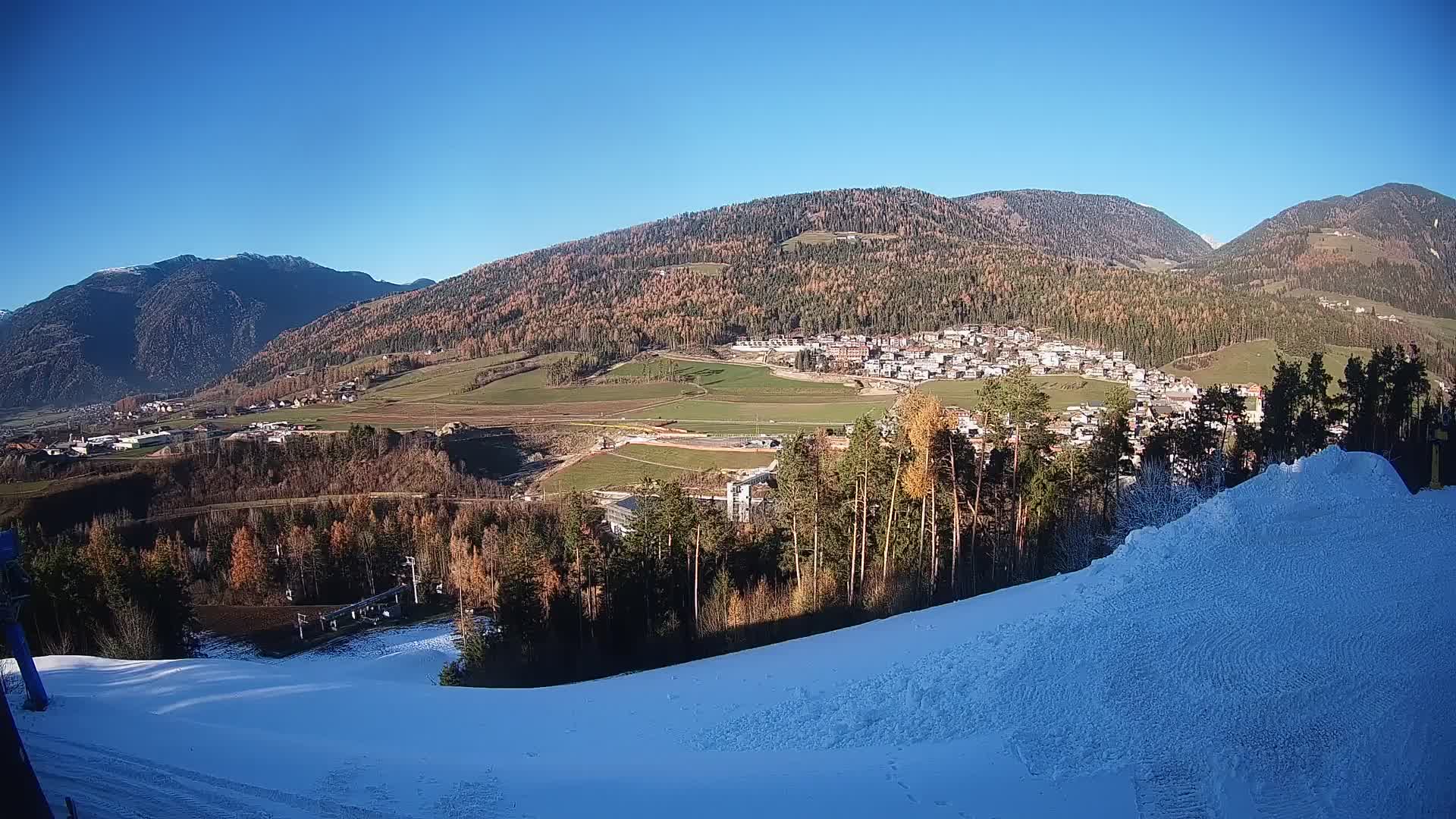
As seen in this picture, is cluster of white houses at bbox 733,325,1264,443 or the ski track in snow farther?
cluster of white houses at bbox 733,325,1264,443

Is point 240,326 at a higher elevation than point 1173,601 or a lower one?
higher

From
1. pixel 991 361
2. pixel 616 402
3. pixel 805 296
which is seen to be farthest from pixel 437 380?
pixel 991 361

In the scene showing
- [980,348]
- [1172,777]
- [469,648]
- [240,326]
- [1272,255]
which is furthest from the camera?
[240,326]

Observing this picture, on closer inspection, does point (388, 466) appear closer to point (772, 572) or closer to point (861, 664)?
point (772, 572)

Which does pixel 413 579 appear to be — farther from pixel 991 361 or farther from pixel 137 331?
pixel 137 331

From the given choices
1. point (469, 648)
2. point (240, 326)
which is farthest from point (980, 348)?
point (240, 326)

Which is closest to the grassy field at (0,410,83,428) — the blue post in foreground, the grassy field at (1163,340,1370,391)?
the blue post in foreground

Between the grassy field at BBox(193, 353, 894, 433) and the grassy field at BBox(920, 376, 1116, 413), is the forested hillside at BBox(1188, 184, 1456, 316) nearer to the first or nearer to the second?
→ the grassy field at BBox(920, 376, 1116, 413)
